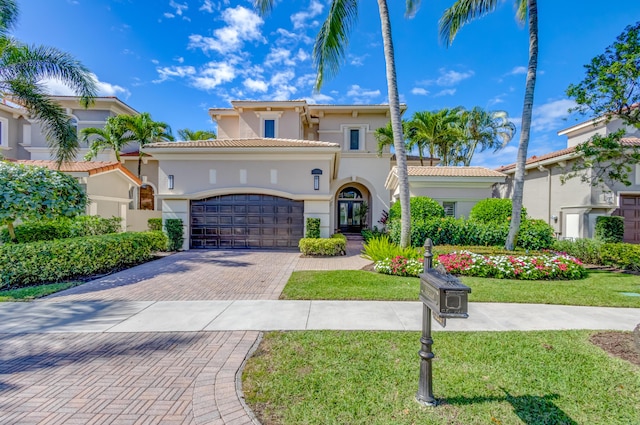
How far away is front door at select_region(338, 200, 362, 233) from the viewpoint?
22.1 m

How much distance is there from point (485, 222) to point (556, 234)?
4.83 metres

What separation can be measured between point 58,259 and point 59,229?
3.02 meters

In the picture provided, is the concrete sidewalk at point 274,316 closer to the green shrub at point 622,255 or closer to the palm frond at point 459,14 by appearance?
the green shrub at point 622,255

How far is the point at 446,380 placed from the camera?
3256mm

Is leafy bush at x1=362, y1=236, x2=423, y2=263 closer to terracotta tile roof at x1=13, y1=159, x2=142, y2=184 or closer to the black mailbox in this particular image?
the black mailbox

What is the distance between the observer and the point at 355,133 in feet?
67.3

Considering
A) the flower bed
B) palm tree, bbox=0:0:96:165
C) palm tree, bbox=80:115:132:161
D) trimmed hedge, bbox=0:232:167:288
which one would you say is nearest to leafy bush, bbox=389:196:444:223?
the flower bed

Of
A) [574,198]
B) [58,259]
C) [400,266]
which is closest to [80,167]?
[58,259]

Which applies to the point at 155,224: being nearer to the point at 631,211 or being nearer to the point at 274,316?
the point at 274,316

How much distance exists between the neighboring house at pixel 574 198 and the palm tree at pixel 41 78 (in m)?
18.9

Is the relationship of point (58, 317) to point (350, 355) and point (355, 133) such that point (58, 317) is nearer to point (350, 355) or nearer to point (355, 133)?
A: point (350, 355)

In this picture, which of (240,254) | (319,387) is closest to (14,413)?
(319,387)

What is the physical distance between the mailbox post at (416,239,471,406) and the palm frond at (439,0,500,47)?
40.2ft

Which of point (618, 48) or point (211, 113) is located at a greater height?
point (211, 113)
